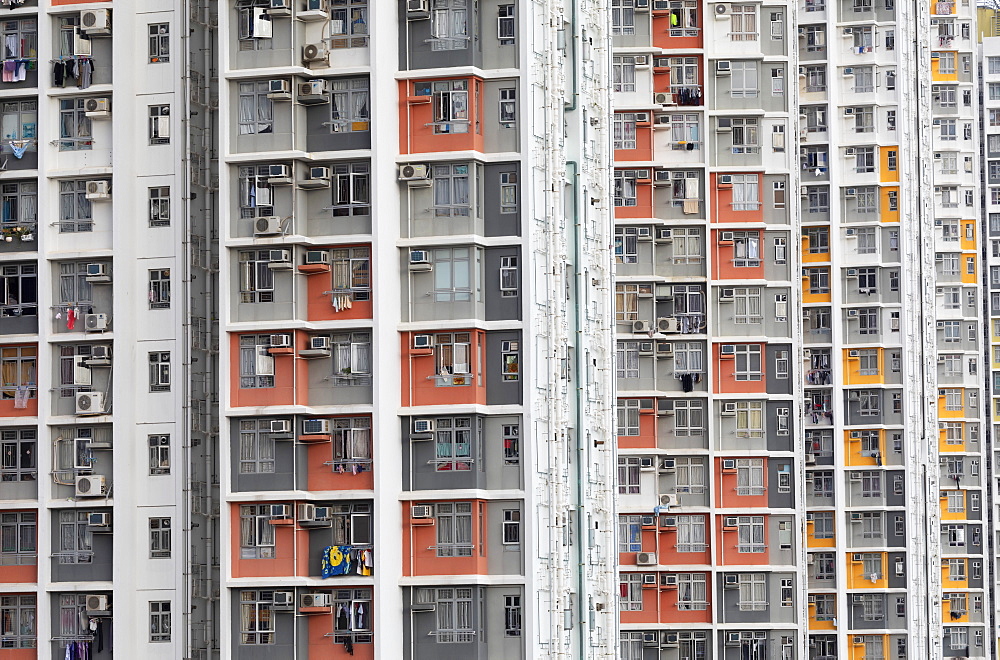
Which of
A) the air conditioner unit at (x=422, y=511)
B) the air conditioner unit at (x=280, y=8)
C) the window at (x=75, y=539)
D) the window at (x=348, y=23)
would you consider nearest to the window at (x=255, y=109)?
the air conditioner unit at (x=280, y=8)

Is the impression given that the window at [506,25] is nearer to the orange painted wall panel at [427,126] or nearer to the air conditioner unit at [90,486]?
the orange painted wall panel at [427,126]

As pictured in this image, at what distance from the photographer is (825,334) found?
44.8 metres

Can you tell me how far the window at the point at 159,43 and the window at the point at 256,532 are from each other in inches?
281

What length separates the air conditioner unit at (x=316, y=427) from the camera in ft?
87.2

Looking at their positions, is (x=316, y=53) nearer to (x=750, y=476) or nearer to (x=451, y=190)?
(x=451, y=190)

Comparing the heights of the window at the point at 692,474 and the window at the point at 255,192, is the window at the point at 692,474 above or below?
below

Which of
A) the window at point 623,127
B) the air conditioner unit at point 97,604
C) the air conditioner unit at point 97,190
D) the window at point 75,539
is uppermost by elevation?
the window at point 623,127

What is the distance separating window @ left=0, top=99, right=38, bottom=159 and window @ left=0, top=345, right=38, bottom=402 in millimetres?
3046

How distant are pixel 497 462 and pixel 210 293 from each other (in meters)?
5.36

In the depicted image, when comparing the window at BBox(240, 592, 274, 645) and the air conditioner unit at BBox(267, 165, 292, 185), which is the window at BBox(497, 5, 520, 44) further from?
the window at BBox(240, 592, 274, 645)

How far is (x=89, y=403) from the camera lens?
90.5ft

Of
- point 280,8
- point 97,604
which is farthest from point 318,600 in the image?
point 280,8

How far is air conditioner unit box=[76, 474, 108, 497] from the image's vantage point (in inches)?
1083

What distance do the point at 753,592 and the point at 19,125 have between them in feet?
61.9
